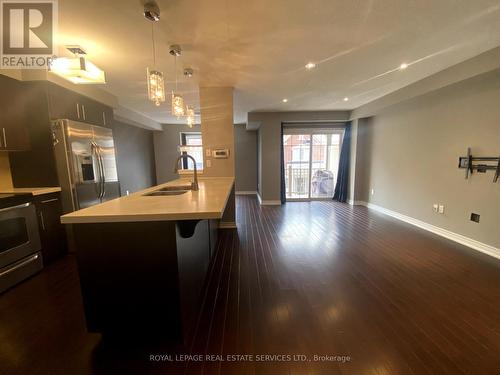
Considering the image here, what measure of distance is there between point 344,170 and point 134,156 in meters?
6.40

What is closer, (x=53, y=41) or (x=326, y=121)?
(x=53, y=41)

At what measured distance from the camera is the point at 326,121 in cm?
561

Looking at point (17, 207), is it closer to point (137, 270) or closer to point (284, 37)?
point (137, 270)

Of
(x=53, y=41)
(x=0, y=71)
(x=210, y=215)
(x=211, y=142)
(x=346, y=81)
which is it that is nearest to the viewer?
(x=210, y=215)

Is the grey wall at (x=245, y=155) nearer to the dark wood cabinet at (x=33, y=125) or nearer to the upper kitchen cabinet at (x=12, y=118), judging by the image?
the dark wood cabinet at (x=33, y=125)

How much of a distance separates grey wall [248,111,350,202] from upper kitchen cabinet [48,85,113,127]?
11.2 feet

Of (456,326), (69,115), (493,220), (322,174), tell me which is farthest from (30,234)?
(322,174)

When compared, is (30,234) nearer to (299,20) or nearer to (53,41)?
(53,41)

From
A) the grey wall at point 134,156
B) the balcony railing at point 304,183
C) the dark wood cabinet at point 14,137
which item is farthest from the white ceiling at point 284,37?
the balcony railing at point 304,183

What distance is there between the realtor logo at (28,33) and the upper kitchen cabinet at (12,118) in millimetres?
250

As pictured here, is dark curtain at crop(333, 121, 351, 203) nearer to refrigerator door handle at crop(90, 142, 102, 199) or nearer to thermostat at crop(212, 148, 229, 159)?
thermostat at crop(212, 148, 229, 159)

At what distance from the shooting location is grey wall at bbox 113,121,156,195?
18.2ft

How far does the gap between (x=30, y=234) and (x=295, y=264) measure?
3109mm

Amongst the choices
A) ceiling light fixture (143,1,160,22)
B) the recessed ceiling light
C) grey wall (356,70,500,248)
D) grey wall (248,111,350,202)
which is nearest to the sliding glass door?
grey wall (248,111,350,202)
